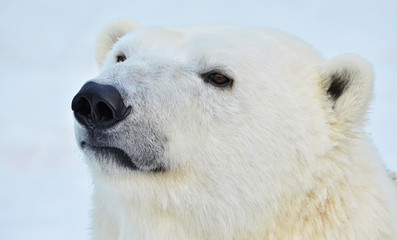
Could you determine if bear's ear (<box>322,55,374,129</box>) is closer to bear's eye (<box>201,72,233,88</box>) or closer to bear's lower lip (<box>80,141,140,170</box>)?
bear's eye (<box>201,72,233,88</box>)

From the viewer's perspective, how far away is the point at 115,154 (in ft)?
13.0

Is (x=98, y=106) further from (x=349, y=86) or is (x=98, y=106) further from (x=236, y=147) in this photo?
(x=349, y=86)

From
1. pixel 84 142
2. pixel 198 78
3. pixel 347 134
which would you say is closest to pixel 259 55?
pixel 198 78

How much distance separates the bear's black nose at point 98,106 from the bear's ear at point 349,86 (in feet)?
6.01

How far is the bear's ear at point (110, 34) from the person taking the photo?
5602 millimetres

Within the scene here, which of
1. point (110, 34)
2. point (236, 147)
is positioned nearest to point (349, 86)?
point (236, 147)

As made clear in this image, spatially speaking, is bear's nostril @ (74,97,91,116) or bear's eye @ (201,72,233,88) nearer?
bear's nostril @ (74,97,91,116)

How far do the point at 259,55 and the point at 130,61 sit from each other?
43.1 inches

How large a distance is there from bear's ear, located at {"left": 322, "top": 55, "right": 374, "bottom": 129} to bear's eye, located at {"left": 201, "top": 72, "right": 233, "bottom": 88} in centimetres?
91

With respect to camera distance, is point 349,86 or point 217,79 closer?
point 217,79

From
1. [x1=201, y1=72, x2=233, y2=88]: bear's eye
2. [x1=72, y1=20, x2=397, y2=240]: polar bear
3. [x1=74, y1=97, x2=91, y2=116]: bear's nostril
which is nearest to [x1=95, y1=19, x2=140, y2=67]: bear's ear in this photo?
[x1=72, y1=20, x2=397, y2=240]: polar bear

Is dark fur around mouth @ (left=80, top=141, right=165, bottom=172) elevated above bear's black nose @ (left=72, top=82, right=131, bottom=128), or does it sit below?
below

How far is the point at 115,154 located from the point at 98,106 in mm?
435

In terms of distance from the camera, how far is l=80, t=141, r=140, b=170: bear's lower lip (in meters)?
3.93
